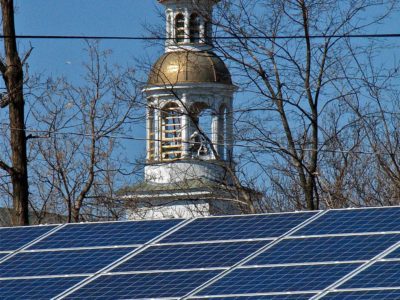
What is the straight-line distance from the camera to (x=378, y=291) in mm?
13492

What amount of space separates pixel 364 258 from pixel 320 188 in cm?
1793

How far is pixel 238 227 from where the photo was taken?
1603 centimetres

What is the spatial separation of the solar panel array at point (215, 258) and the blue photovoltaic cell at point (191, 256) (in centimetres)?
1

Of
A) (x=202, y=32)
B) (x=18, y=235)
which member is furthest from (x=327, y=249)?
(x=202, y=32)

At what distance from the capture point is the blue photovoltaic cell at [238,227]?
15.8m

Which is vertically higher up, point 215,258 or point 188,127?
point 188,127

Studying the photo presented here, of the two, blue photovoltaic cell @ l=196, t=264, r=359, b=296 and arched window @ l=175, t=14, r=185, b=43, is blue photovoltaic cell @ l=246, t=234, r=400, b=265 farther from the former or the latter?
arched window @ l=175, t=14, r=185, b=43

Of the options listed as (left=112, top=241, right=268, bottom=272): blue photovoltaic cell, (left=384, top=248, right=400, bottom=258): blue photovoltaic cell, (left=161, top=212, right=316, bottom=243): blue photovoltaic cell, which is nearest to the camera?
(left=384, top=248, right=400, bottom=258): blue photovoltaic cell

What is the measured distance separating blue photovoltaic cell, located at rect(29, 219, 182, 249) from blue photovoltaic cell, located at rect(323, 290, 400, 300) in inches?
121

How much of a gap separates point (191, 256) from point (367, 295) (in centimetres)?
246

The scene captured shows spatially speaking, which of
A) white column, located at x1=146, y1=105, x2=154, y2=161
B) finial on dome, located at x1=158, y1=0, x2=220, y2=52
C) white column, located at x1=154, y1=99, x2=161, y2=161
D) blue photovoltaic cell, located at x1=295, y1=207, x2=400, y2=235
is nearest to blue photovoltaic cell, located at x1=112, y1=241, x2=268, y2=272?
blue photovoltaic cell, located at x1=295, y1=207, x2=400, y2=235

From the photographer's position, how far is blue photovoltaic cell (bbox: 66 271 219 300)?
1441 centimetres

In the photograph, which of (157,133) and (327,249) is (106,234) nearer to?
(327,249)

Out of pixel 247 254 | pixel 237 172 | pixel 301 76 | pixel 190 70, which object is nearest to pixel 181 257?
pixel 247 254
